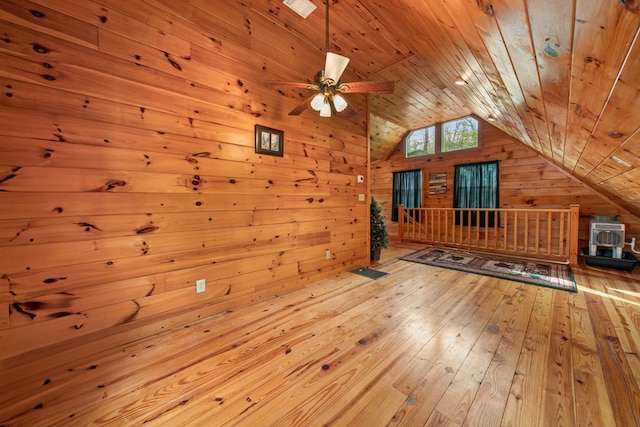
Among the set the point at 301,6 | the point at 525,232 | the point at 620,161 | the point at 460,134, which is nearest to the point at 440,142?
the point at 460,134

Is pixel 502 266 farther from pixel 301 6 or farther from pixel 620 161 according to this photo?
pixel 301 6

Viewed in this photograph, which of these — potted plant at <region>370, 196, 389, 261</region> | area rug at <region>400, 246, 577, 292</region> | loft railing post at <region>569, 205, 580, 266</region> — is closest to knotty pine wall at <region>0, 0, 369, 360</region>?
potted plant at <region>370, 196, 389, 261</region>

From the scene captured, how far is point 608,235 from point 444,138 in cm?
365

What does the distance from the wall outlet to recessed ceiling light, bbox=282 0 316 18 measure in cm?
278

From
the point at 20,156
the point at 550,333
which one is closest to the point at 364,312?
the point at 550,333

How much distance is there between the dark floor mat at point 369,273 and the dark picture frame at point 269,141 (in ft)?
6.60

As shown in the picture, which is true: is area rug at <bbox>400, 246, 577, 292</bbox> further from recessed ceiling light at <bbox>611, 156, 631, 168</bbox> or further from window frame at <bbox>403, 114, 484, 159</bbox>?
window frame at <bbox>403, 114, 484, 159</bbox>

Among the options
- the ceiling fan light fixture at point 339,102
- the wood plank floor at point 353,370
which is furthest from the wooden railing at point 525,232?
the ceiling fan light fixture at point 339,102

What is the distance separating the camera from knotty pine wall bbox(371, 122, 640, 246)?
13.9 feet

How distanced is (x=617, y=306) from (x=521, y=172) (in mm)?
3581

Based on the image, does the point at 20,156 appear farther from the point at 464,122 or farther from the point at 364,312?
the point at 464,122

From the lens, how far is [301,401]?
122 centimetres

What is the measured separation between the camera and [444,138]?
604 centimetres

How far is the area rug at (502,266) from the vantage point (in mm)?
2990
